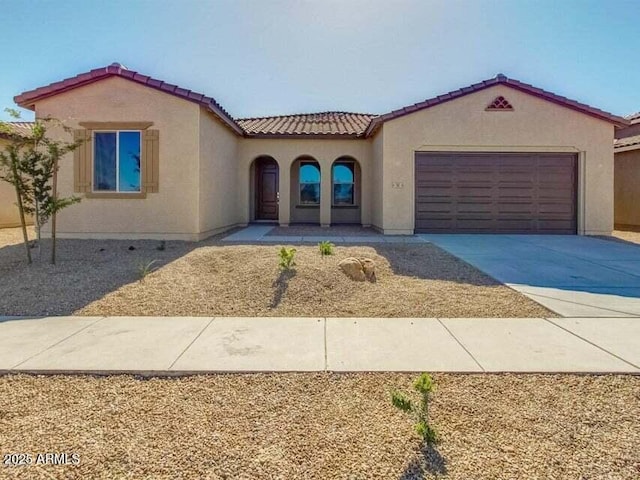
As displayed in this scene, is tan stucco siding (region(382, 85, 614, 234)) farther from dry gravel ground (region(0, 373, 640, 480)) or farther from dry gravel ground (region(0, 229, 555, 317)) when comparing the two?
dry gravel ground (region(0, 373, 640, 480))

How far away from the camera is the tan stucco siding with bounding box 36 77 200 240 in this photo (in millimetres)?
11461

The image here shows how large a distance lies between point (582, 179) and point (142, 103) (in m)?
14.5

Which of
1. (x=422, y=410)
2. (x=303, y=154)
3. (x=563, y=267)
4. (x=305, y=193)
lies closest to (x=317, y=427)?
(x=422, y=410)

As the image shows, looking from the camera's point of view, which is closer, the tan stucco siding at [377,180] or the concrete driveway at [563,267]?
the concrete driveway at [563,267]

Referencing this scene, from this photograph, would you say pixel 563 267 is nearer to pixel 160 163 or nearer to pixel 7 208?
pixel 160 163

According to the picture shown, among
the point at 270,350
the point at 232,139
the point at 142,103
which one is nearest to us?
the point at 270,350

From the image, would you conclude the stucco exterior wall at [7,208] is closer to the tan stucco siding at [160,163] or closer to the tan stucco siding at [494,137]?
the tan stucco siding at [160,163]

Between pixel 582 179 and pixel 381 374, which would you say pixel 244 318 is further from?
pixel 582 179

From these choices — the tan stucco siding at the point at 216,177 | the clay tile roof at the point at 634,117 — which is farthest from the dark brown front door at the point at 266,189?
the clay tile roof at the point at 634,117

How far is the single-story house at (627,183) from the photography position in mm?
16859

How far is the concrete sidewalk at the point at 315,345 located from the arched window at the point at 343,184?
497 inches

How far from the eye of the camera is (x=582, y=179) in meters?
13.8

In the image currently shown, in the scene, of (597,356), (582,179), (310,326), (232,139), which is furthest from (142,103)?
(582,179)

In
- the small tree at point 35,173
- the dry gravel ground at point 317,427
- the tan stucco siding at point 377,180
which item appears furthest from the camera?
the tan stucco siding at point 377,180
